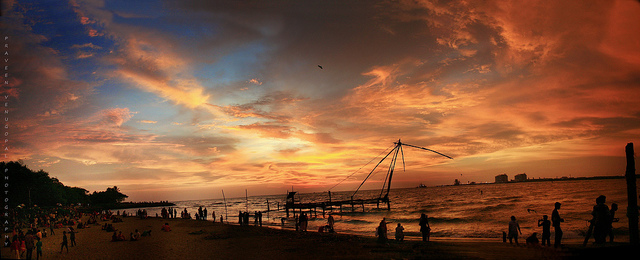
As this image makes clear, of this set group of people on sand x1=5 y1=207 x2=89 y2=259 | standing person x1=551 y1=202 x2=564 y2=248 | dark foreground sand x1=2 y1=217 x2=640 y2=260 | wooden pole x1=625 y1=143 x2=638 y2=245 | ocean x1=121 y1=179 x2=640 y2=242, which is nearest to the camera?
wooden pole x1=625 y1=143 x2=638 y2=245

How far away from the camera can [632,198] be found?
14062mm

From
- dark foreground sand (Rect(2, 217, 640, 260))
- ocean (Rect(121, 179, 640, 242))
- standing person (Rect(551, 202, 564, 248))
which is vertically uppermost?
standing person (Rect(551, 202, 564, 248))

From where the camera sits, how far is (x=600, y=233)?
14711mm

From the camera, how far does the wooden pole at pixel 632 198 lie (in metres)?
13.7

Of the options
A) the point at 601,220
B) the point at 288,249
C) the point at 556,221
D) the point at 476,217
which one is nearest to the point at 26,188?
the point at 288,249

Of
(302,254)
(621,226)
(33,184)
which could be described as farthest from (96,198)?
(621,226)

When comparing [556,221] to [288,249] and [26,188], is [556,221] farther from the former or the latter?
[26,188]

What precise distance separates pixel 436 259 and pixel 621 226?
22347 millimetres

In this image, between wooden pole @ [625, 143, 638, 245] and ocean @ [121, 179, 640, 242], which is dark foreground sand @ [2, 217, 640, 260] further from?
ocean @ [121, 179, 640, 242]

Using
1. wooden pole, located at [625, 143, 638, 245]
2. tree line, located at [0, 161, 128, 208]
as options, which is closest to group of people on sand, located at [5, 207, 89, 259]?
tree line, located at [0, 161, 128, 208]

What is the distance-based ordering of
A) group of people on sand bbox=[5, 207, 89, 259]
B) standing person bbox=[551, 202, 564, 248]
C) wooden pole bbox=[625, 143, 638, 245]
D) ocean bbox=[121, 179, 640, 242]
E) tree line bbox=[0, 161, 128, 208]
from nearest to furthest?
wooden pole bbox=[625, 143, 638, 245] → standing person bbox=[551, 202, 564, 248] → group of people on sand bbox=[5, 207, 89, 259] → ocean bbox=[121, 179, 640, 242] → tree line bbox=[0, 161, 128, 208]

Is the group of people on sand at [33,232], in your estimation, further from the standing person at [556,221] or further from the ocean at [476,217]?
the standing person at [556,221]

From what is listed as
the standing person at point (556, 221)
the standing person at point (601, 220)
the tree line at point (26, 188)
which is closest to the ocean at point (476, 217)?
the standing person at point (601, 220)

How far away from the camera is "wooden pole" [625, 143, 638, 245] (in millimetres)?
13734
